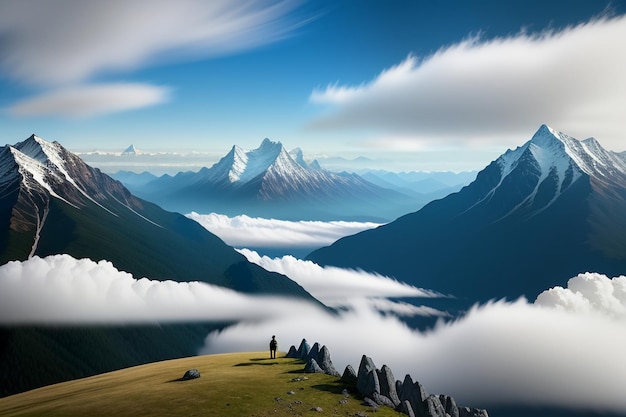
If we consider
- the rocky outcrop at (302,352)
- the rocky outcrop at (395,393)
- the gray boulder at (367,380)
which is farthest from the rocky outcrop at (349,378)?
the rocky outcrop at (302,352)

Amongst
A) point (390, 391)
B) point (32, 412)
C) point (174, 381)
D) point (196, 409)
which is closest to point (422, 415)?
point (390, 391)

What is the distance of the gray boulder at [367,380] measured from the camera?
87.8m

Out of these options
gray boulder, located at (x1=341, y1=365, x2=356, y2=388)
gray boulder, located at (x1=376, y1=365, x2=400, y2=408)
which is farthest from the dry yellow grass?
gray boulder, located at (x1=376, y1=365, x2=400, y2=408)

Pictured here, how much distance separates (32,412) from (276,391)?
4652 centimetres

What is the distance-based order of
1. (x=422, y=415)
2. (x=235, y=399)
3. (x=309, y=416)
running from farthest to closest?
(x=422, y=415)
(x=235, y=399)
(x=309, y=416)

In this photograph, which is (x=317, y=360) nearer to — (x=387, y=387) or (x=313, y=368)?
(x=313, y=368)

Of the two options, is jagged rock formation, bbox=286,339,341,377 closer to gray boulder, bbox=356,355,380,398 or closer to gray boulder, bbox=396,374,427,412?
gray boulder, bbox=356,355,380,398

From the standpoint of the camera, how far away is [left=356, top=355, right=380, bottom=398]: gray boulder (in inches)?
3455

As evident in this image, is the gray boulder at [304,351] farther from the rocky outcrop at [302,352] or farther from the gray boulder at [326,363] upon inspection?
the gray boulder at [326,363]

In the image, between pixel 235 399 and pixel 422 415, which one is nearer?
pixel 235 399

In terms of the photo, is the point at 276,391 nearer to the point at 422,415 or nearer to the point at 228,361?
the point at 422,415

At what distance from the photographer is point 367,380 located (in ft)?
294

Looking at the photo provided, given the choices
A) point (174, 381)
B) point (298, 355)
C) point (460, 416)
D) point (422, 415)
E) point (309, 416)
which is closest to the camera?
point (309, 416)

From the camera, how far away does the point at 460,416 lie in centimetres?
10944
